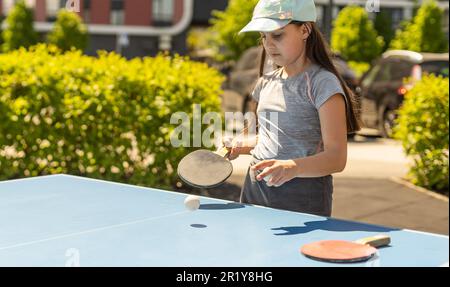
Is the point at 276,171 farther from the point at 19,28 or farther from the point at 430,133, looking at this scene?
the point at 19,28

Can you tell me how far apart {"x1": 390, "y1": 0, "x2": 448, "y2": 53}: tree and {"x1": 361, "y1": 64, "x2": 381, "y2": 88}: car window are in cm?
2557

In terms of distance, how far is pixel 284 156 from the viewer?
376 cm

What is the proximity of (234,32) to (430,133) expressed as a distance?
23.4 meters

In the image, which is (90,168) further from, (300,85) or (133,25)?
(133,25)

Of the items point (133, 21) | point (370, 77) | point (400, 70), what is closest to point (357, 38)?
point (133, 21)

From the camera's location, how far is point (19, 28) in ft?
170

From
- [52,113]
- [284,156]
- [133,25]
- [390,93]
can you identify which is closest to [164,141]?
[52,113]

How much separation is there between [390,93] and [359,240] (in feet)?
43.2

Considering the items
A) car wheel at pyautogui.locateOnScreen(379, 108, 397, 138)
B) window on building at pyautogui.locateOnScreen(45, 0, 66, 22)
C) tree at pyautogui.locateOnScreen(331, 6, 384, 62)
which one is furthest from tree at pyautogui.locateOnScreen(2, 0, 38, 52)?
car wheel at pyautogui.locateOnScreen(379, 108, 397, 138)

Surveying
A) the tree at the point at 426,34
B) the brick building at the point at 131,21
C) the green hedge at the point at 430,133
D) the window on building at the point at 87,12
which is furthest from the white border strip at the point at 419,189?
the window on building at the point at 87,12

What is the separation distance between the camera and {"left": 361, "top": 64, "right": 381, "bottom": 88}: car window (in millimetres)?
16231

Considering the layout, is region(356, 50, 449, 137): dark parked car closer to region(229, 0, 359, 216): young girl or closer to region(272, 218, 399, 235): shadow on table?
region(229, 0, 359, 216): young girl
